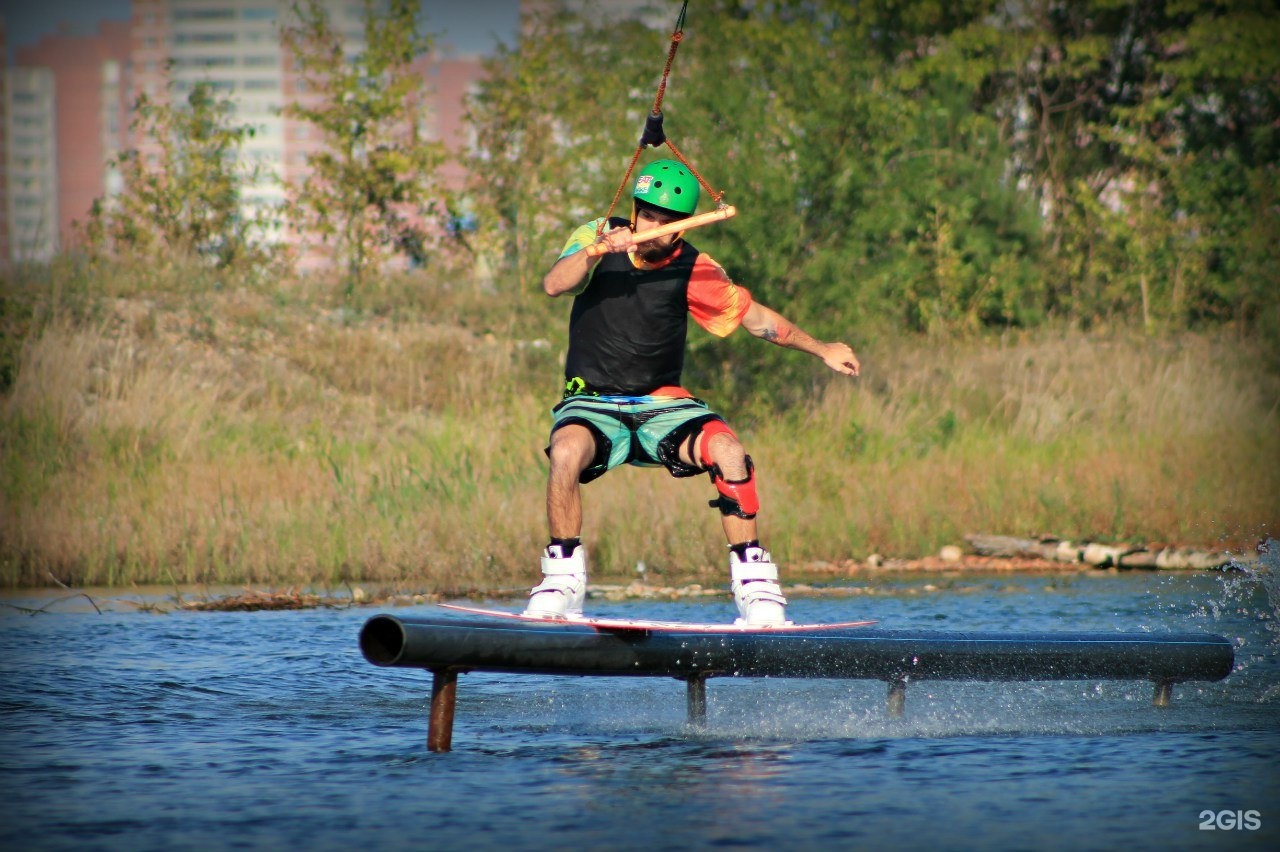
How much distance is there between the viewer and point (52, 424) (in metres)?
16.6

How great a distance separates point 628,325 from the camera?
26.1 ft

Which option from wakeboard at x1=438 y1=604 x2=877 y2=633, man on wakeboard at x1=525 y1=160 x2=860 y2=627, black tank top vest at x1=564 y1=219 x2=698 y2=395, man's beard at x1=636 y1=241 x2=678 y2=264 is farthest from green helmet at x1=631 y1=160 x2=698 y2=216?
wakeboard at x1=438 y1=604 x2=877 y2=633

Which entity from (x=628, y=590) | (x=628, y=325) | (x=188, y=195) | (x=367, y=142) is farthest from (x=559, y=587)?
(x=367, y=142)

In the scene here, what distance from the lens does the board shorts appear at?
309 inches

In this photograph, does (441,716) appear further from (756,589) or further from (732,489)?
(732,489)

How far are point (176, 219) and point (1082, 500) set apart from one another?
17.0 meters

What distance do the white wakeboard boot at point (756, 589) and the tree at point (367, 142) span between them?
797 inches

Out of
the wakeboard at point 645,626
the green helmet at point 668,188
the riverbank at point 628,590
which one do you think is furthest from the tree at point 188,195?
the wakeboard at point 645,626

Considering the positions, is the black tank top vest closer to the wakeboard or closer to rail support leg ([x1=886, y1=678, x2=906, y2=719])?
the wakeboard

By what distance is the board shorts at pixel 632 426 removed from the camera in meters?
7.86

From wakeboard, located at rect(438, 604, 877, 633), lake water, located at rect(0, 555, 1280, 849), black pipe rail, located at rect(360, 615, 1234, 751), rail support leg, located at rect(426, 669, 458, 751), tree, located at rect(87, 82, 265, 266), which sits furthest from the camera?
tree, located at rect(87, 82, 265, 266)

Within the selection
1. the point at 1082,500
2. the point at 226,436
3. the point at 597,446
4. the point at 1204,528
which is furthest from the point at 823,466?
the point at 597,446

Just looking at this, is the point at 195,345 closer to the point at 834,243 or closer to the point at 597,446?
the point at 834,243

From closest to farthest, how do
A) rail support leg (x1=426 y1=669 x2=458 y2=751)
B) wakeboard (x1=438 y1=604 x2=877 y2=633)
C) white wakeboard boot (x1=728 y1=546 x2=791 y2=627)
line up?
rail support leg (x1=426 y1=669 x2=458 y2=751)
wakeboard (x1=438 y1=604 x2=877 y2=633)
white wakeboard boot (x1=728 y1=546 x2=791 y2=627)
